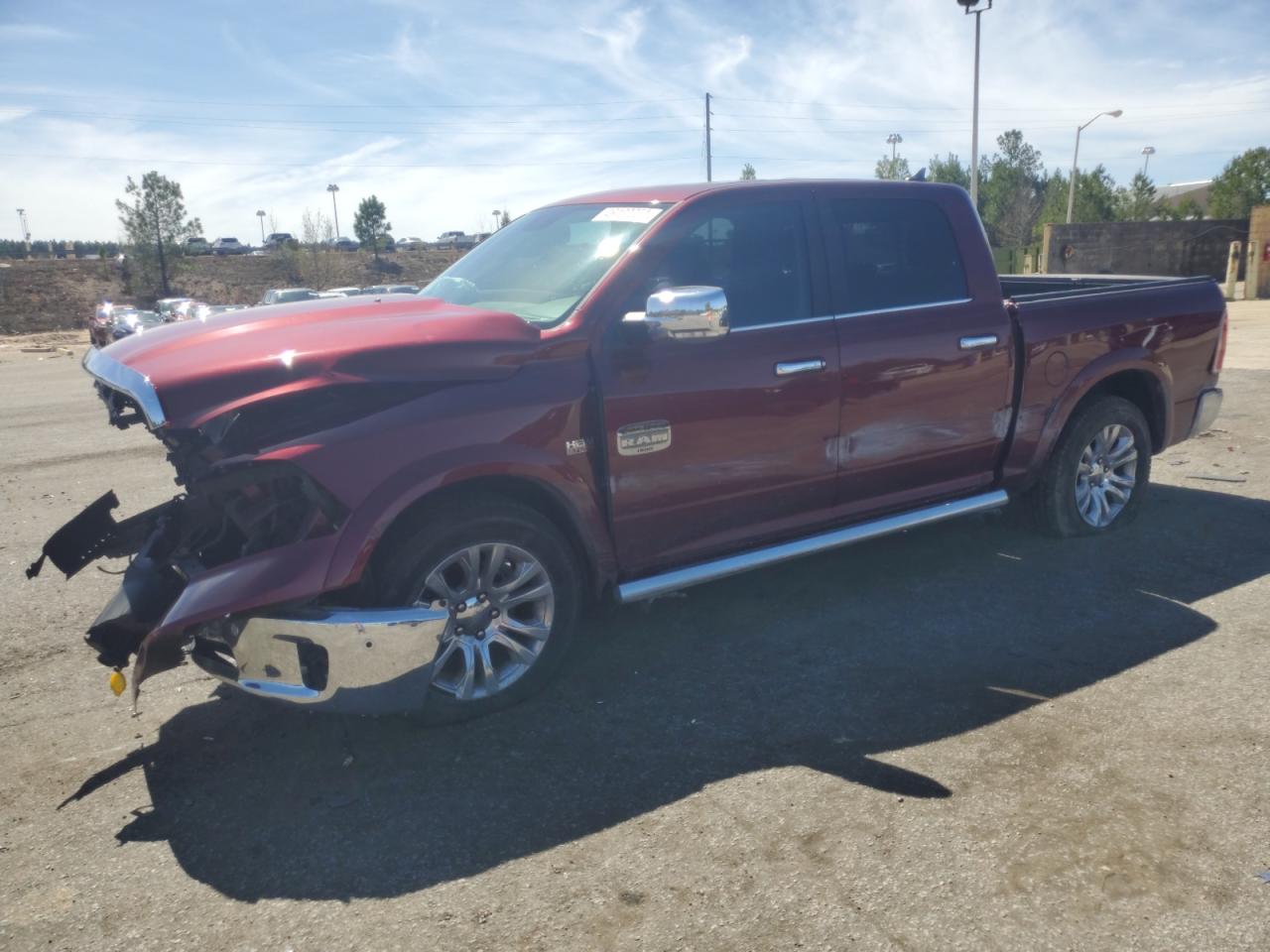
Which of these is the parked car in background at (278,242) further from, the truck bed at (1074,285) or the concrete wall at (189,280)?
the truck bed at (1074,285)

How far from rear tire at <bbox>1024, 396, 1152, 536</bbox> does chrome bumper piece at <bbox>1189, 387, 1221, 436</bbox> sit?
1.29 ft

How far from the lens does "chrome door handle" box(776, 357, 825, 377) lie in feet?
14.0

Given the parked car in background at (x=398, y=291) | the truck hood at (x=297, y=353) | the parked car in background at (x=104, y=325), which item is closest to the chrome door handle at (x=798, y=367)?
the truck hood at (x=297, y=353)

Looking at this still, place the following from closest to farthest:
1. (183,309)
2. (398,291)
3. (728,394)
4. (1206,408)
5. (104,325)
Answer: (728,394) → (1206,408) → (398,291) → (104,325) → (183,309)

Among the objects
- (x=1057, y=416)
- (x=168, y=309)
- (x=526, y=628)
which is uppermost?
(x=168, y=309)

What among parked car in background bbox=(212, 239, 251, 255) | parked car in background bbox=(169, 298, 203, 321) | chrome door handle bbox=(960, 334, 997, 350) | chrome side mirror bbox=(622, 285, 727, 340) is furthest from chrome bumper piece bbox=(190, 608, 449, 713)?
parked car in background bbox=(212, 239, 251, 255)

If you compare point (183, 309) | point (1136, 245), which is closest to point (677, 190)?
point (183, 309)

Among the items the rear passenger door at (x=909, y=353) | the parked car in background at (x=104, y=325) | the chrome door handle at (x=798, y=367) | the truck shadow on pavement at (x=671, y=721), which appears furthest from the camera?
the parked car in background at (x=104, y=325)

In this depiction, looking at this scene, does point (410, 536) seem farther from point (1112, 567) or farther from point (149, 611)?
point (1112, 567)

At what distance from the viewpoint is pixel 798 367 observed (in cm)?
431

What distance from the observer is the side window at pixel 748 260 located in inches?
165

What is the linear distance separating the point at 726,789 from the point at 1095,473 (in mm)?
3614

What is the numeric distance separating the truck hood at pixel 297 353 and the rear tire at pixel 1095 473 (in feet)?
10.9

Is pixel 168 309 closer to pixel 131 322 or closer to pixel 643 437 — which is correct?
pixel 131 322
